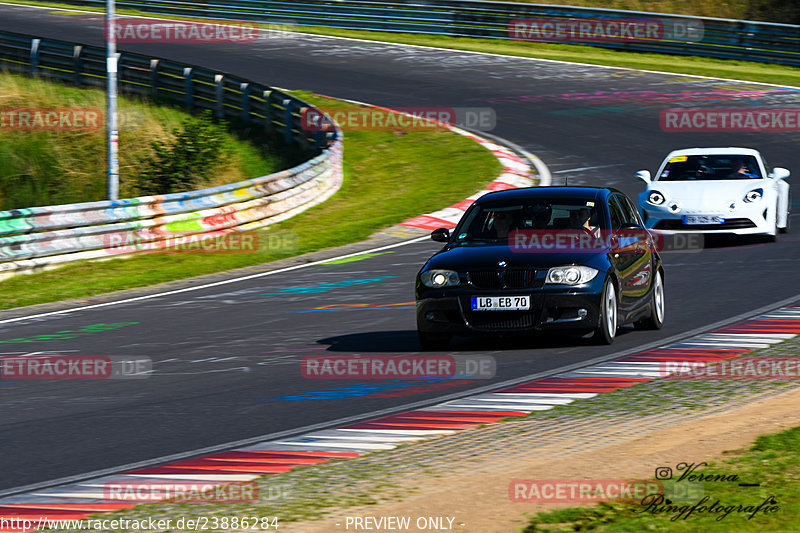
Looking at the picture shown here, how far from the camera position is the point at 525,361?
1048 cm

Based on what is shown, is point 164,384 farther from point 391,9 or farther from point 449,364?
point 391,9

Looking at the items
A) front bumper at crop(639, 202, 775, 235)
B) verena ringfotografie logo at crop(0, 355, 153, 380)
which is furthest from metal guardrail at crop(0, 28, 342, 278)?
front bumper at crop(639, 202, 775, 235)

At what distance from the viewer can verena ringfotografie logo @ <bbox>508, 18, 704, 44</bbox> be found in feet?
129

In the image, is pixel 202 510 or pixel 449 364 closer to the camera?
pixel 202 510

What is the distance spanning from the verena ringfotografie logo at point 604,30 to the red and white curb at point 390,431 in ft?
97.0

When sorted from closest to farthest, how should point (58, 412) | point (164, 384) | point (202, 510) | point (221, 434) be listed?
point (202, 510), point (221, 434), point (58, 412), point (164, 384)

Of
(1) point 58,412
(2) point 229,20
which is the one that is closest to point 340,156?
(1) point 58,412

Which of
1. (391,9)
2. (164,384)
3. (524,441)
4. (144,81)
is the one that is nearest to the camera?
(524,441)

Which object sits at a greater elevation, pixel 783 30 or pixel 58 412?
pixel 783 30

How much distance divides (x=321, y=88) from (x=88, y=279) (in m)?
19.0

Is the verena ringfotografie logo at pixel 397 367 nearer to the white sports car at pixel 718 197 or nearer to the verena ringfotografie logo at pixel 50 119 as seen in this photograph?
the white sports car at pixel 718 197

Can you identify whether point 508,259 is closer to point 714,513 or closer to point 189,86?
point 714,513

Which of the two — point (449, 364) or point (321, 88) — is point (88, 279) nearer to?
point (449, 364)

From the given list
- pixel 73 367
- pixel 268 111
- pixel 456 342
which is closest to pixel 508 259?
pixel 456 342
